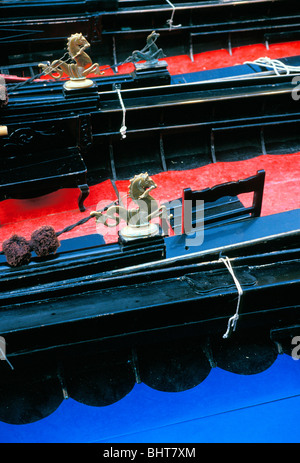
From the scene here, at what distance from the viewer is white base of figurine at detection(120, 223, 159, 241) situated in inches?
98.3

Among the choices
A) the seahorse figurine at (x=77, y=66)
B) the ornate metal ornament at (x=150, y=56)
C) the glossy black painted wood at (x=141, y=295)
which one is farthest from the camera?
the ornate metal ornament at (x=150, y=56)

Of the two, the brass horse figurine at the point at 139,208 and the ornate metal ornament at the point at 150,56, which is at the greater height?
the ornate metal ornament at the point at 150,56

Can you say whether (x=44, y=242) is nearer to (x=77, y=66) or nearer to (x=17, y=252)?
(x=17, y=252)

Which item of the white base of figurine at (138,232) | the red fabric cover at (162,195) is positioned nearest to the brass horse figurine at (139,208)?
the white base of figurine at (138,232)

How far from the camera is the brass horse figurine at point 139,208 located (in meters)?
2.46

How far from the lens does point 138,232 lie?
251cm

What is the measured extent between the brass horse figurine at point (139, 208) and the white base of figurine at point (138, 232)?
0.05 feet

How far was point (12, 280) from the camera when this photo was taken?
2371 millimetres

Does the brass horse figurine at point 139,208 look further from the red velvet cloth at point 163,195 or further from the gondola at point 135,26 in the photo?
the gondola at point 135,26

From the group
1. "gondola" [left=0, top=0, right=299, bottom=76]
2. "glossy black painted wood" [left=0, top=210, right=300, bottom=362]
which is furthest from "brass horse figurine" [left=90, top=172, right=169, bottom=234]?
"gondola" [left=0, top=0, right=299, bottom=76]

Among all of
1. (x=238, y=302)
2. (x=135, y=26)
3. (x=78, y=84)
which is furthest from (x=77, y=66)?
(x=135, y=26)

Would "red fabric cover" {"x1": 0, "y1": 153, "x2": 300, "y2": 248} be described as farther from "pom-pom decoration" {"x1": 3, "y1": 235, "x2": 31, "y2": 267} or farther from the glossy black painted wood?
"pom-pom decoration" {"x1": 3, "y1": 235, "x2": 31, "y2": 267}

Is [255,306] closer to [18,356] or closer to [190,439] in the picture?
[190,439]

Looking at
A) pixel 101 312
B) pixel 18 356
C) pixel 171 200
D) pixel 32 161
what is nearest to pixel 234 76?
pixel 171 200
